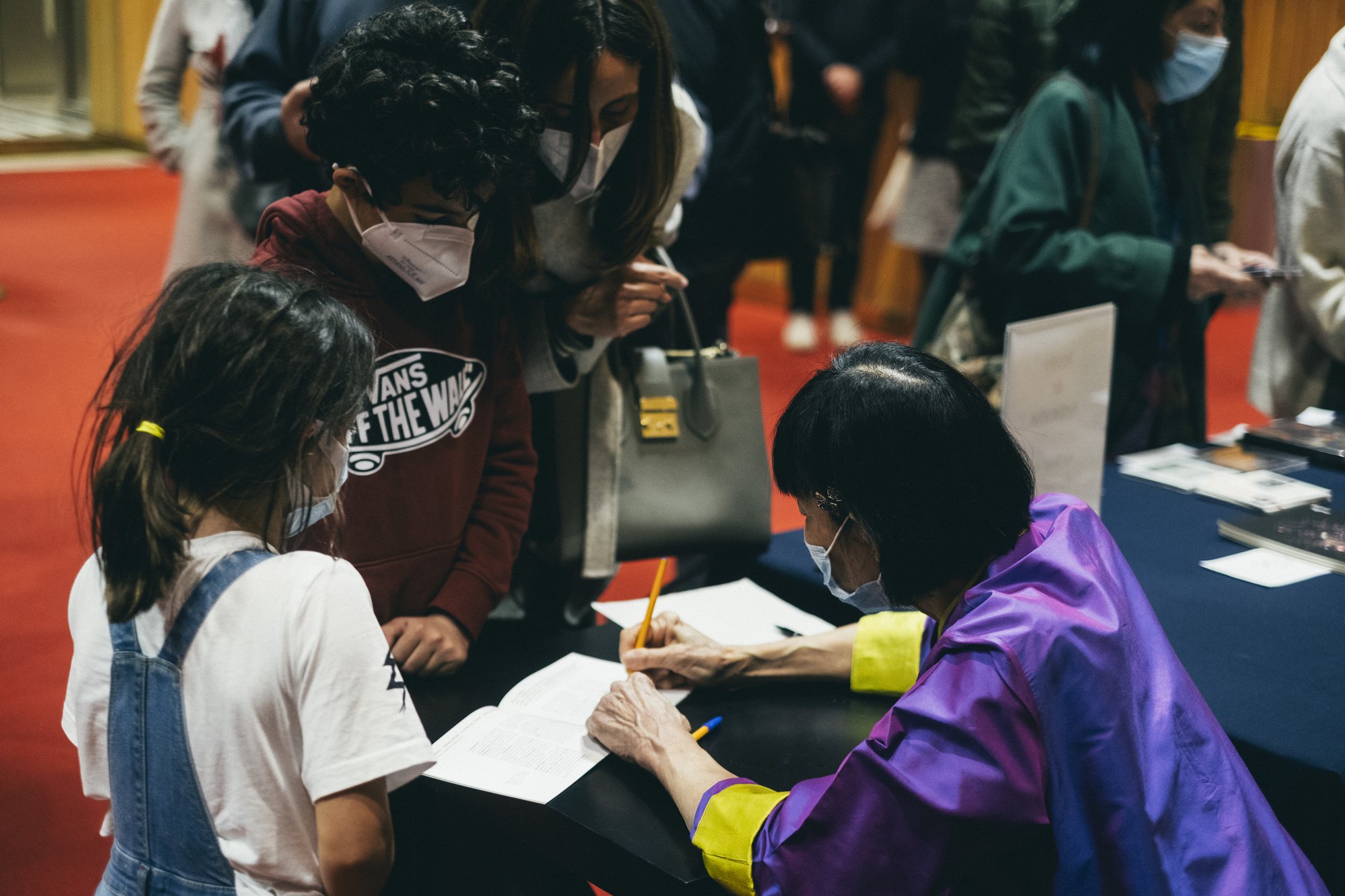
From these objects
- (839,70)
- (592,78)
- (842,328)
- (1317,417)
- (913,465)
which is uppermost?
(839,70)

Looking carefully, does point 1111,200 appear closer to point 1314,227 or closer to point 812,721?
point 1314,227

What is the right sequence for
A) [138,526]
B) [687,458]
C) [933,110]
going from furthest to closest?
1. [933,110]
2. [687,458]
3. [138,526]

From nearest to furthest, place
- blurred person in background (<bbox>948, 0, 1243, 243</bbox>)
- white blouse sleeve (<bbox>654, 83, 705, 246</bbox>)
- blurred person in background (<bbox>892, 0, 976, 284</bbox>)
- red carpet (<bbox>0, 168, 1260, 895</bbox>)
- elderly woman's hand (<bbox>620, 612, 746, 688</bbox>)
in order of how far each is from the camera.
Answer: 1. elderly woman's hand (<bbox>620, 612, 746, 688</bbox>)
2. white blouse sleeve (<bbox>654, 83, 705, 246</bbox>)
3. red carpet (<bbox>0, 168, 1260, 895</bbox>)
4. blurred person in background (<bbox>948, 0, 1243, 243</bbox>)
5. blurred person in background (<bbox>892, 0, 976, 284</bbox>)

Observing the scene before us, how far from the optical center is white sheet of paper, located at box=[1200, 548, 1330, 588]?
2.11 meters

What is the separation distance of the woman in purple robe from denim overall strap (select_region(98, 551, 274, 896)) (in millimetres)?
494

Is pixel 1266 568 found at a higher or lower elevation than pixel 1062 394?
lower

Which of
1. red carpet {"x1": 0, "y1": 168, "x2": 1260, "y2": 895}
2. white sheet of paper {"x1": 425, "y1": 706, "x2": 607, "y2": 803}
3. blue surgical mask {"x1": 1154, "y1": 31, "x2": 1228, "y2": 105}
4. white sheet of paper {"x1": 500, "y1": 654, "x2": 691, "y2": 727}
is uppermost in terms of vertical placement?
blue surgical mask {"x1": 1154, "y1": 31, "x2": 1228, "y2": 105}

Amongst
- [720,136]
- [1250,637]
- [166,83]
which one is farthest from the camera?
[720,136]

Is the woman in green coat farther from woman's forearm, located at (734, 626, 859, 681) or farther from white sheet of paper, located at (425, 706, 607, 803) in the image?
white sheet of paper, located at (425, 706, 607, 803)

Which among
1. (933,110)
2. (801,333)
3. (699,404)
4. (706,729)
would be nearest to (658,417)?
(699,404)

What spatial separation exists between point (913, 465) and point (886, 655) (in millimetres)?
521

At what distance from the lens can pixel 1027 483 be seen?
1.38 metres

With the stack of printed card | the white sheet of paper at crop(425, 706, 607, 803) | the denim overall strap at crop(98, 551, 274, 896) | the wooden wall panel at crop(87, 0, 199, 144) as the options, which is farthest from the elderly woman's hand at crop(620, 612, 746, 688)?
the wooden wall panel at crop(87, 0, 199, 144)

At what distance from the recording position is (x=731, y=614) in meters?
1.99
